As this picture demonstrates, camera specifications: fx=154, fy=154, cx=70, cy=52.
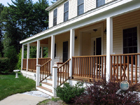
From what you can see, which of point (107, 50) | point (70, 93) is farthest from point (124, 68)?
point (70, 93)

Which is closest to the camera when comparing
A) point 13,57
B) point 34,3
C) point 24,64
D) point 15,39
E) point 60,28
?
point 60,28

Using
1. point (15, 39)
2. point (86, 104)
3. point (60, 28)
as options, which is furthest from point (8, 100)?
point (15, 39)

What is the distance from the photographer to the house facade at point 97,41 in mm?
5078

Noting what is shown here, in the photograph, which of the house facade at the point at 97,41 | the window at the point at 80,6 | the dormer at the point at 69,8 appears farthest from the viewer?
the window at the point at 80,6

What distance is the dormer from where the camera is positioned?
9012 millimetres

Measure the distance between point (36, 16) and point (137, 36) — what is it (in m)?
25.8

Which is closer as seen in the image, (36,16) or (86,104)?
(86,104)

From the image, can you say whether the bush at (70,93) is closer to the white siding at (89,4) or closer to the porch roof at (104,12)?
the porch roof at (104,12)

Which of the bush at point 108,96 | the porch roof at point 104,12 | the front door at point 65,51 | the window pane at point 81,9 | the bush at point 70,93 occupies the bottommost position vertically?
the bush at point 70,93

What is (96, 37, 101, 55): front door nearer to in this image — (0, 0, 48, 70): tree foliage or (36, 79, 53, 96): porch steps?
(36, 79, 53, 96): porch steps

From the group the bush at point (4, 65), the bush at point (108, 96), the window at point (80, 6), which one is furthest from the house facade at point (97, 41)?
the bush at point (4, 65)

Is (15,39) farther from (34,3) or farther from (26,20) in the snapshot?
(34,3)

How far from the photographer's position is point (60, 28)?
27.1ft

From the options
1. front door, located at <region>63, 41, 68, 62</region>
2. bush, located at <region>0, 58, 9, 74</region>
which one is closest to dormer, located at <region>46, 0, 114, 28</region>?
front door, located at <region>63, 41, 68, 62</region>
